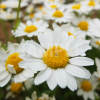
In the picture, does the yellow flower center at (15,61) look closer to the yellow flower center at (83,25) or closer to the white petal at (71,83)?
the white petal at (71,83)

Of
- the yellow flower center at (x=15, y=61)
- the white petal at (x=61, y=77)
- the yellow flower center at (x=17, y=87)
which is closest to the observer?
the white petal at (x=61, y=77)

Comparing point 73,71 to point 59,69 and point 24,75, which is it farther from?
point 24,75

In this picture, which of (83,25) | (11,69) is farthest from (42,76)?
(83,25)

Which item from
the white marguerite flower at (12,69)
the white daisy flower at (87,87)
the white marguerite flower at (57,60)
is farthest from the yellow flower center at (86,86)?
the white marguerite flower at (12,69)

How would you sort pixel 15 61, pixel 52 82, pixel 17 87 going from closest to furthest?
pixel 52 82
pixel 15 61
pixel 17 87

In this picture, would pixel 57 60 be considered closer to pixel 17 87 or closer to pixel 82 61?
pixel 82 61
